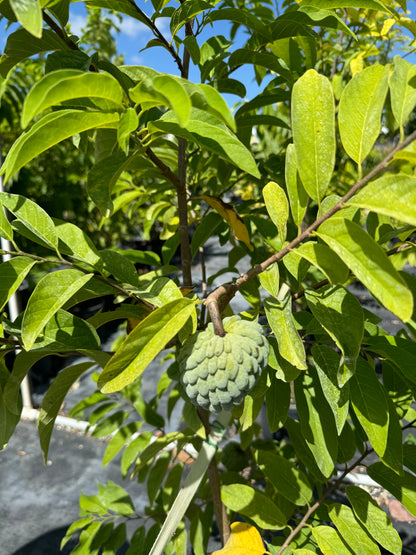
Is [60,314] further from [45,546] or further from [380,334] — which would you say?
[45,546]

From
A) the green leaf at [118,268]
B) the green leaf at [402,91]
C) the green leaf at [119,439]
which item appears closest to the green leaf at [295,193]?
the green leaf at [402,91]

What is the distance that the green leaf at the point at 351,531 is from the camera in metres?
0.68

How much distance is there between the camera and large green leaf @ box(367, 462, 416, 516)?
0.67 metres

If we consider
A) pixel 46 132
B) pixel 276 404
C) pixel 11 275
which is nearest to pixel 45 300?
pixel 11 275

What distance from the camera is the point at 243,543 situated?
30.2 inches

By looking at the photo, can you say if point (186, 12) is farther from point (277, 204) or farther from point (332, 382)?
point (332, 382)

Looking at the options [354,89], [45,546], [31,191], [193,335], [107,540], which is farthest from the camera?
[31,191]

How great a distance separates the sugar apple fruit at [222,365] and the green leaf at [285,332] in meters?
0.03

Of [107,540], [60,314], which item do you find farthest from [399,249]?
[107,540]

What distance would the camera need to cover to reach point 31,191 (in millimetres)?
3557

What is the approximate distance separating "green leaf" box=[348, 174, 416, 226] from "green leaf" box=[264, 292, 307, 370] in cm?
19

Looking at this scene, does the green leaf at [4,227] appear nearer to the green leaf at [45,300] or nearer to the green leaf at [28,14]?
the green leaf at [45,300]

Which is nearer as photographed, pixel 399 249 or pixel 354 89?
pixel 354 89

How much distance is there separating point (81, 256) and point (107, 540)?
910 mm
